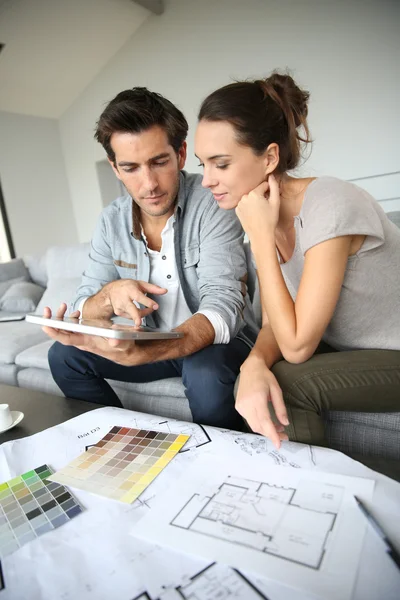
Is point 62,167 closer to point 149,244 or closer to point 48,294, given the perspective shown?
point 48,294

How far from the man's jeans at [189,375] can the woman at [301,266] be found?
0.40ft

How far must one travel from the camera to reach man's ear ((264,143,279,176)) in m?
0.89

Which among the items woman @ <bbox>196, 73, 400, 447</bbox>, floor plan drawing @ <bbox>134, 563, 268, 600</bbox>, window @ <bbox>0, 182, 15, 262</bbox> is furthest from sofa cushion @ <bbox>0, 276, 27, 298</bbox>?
floor plan drawing @ <bbox>134, 563, 268, 600</bbox>

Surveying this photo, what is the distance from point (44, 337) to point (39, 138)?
4.24 m

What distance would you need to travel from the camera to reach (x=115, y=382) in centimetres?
140

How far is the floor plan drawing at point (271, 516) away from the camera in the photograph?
47 cm

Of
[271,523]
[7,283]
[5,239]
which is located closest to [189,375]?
[271,523]

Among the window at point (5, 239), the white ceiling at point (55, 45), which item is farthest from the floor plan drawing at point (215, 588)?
the window at point (5, 239)

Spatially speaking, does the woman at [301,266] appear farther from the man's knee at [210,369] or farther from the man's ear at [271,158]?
the man's knee at [210,369]

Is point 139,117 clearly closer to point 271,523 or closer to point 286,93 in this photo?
point 286,93

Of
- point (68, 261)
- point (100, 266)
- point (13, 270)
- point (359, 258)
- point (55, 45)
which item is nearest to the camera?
point (359, 258)

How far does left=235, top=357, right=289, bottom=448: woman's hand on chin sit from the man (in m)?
0.18

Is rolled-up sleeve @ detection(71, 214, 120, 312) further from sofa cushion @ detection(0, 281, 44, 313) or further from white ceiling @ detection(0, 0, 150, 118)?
white ceiling @ detection(0, 0, 150, 118)

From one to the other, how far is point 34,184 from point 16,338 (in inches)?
154
